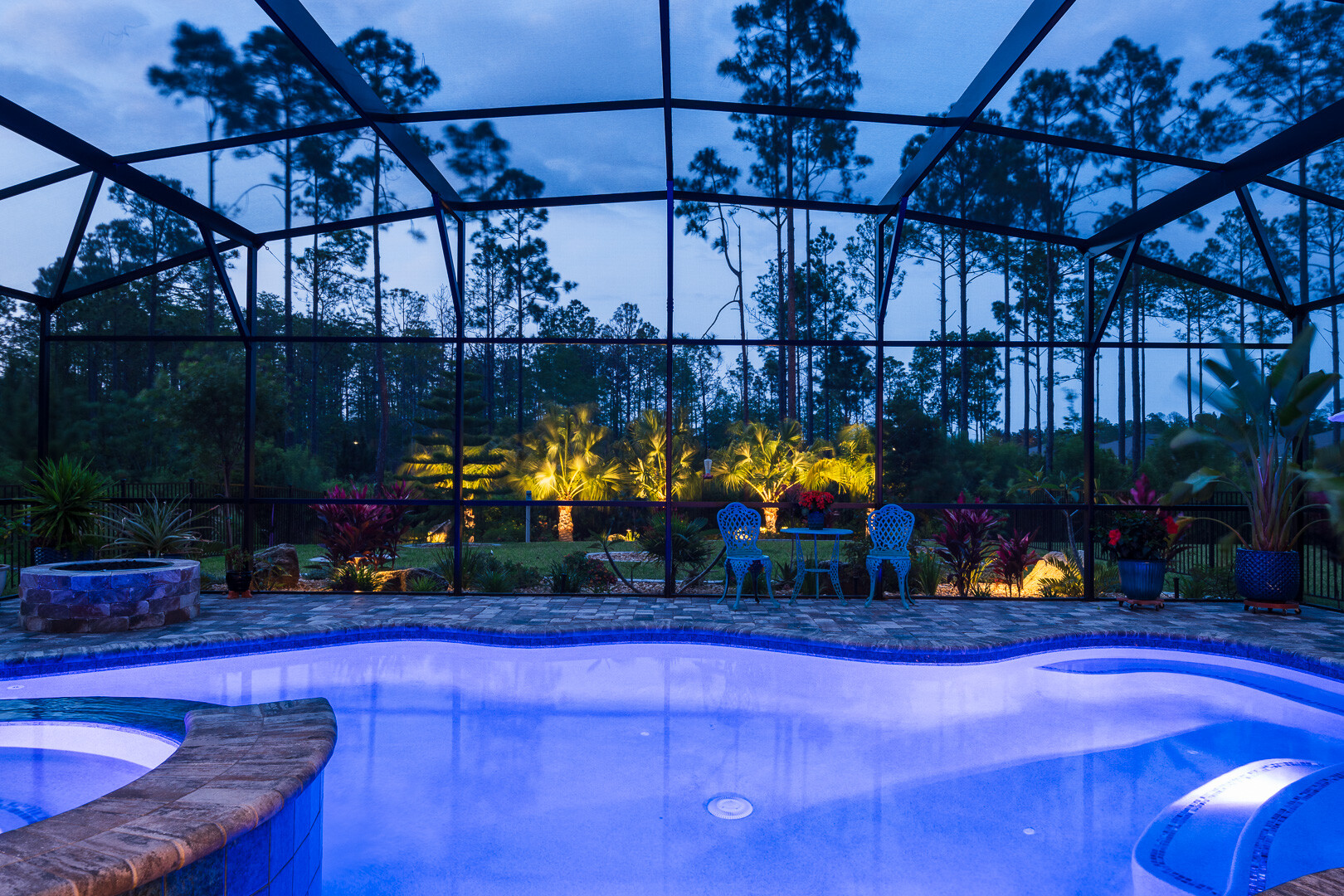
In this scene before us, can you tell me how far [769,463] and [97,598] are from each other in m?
9.26

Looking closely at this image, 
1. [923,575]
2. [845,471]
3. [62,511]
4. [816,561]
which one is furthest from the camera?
[845,471]

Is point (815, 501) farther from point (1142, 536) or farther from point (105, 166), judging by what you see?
point (105, 166)

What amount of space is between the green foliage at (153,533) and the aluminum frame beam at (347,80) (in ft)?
12.1

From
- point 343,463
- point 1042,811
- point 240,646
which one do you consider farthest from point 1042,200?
point 343,463

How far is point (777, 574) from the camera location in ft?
A: 29.8

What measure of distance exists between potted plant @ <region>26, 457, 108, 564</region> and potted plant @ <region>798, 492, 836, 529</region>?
6288 millimetres

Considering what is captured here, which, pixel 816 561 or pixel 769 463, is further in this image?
pixel 769 463

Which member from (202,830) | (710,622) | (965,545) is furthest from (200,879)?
(965,545)

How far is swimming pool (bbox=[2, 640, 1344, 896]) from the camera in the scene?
107 inches

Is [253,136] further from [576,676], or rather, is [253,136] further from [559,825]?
[559,825]

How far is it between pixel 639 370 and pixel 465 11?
12.7 m

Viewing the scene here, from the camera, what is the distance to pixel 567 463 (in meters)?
14.7

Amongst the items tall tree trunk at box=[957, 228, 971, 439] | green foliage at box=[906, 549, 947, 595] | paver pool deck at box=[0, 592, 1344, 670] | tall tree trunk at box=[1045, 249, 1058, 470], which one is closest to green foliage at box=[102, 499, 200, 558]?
paver pool deck at box=[0, 592, 1344, 670]

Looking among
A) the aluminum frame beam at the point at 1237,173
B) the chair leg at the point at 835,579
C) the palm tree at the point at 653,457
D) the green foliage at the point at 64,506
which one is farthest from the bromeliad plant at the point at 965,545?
the green foliage at the point at 64,506
